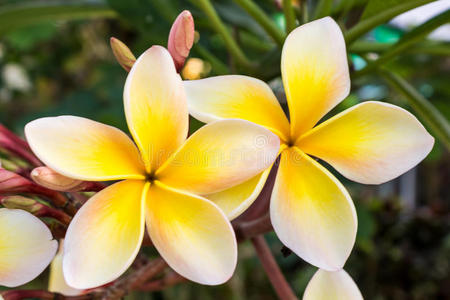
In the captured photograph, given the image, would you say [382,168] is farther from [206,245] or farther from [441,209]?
[441,209]

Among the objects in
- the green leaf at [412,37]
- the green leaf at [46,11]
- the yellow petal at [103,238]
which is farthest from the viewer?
the green leaf at [46,11]

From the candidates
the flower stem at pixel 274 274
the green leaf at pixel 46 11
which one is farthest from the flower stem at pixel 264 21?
the green leaf at pixel 46 11

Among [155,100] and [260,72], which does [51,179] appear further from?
[260,72]

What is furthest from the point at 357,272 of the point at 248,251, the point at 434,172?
the point at 434,172

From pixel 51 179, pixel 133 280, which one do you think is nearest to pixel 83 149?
pixel 51 179

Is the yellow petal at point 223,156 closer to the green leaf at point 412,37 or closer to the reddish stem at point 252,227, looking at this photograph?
the reddish stem at point 252,227

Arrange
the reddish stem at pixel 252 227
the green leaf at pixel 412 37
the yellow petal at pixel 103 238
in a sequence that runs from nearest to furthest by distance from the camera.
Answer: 1. the yellow petal at pixel 103 238
2. the reddish stem at pixel 252 227
3. the green leaf at pixel 412 37
